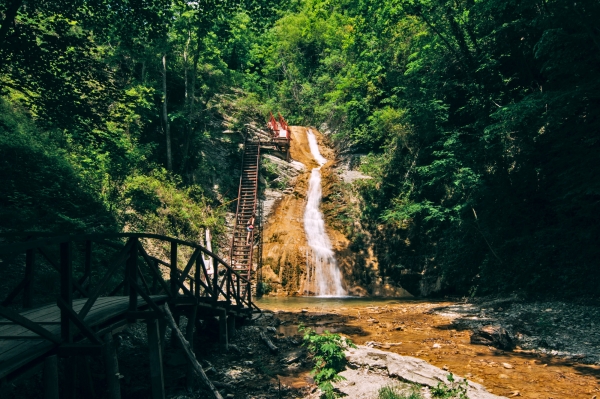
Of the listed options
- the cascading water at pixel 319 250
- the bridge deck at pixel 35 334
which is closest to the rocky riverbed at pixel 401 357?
the bridge deck at pixel 35 334

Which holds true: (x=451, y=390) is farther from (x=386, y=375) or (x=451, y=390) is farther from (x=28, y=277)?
(x=28, y=277)

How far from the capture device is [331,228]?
77.7ft

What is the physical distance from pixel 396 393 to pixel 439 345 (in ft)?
13.6

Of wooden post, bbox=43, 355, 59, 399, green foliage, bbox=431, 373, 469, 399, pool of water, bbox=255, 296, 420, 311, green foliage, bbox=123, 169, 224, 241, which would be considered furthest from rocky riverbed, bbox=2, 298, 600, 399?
green foliage, bbox=123, 169, 224, 241

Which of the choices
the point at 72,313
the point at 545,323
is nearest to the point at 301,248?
the point at 545,323

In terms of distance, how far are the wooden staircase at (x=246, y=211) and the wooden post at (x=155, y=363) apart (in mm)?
15464

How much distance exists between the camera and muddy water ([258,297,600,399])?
6.66m

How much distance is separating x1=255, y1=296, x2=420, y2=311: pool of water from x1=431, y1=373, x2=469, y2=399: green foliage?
371 inches

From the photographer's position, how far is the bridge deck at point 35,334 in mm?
3260

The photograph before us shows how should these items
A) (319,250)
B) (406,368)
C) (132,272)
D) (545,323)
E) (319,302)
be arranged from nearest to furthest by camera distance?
(132,272) → (406,368) → (545,323) → (319,302) → (319,250)

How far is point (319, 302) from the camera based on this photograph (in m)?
17.6

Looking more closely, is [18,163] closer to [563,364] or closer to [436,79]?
[563,364]

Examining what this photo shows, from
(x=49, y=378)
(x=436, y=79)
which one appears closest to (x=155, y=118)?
(x=436, y=79)

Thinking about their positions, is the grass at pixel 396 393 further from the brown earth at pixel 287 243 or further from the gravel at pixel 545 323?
the brown earth at pixel 287 243
